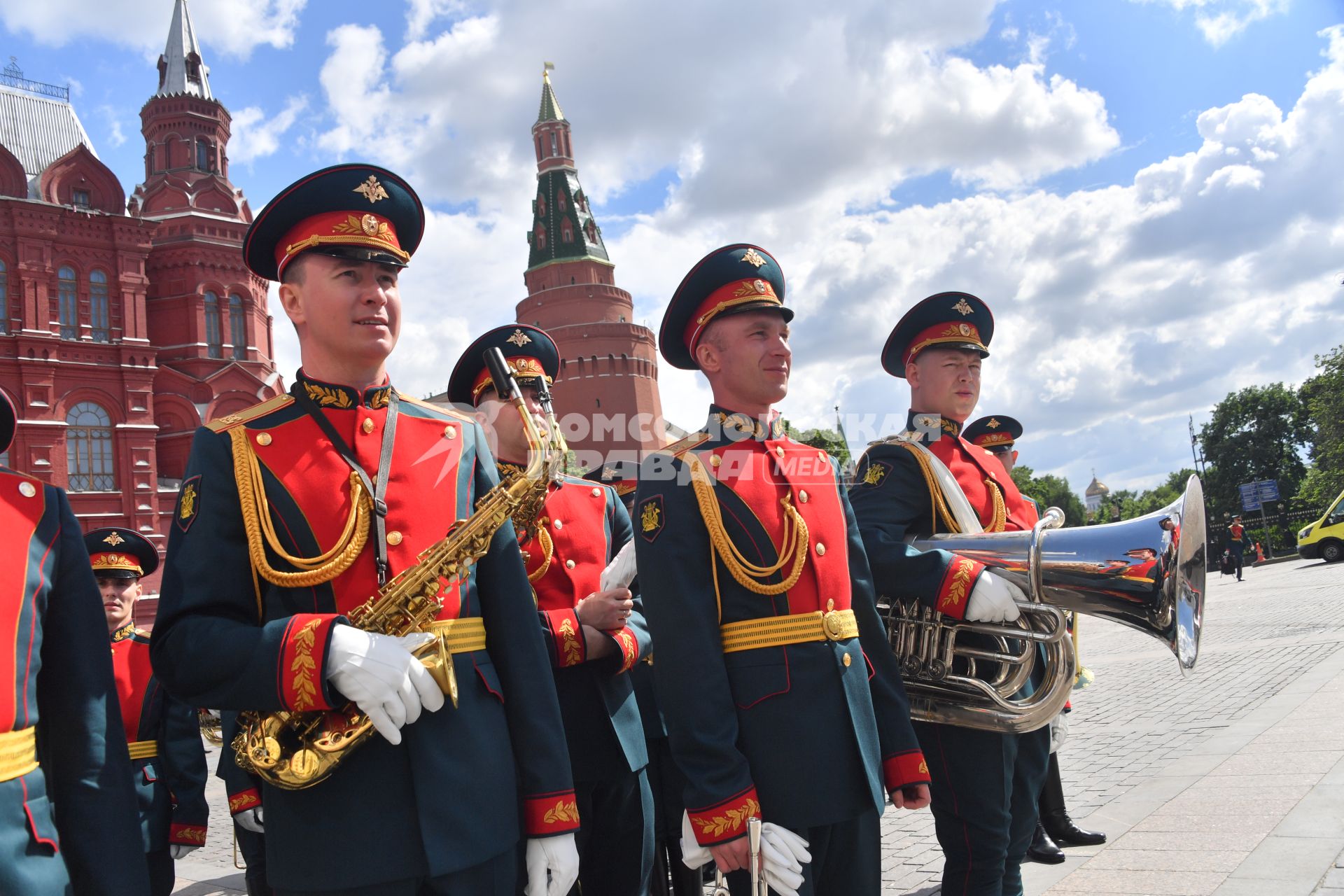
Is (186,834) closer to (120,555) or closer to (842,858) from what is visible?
(120,555)

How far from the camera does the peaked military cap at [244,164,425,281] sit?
2.66 meters

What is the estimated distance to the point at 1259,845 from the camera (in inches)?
195

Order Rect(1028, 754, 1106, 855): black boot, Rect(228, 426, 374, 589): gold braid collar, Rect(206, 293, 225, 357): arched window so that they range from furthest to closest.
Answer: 1. Rect(206, 293, 225, 357): arched window
2. Rect(1028, 754, 1106, 855): black boot
3. Rect(228, 426, 374, 589): gold braid collar

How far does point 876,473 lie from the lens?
454 centimetres

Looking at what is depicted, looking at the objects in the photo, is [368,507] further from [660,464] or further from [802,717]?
[802,717]

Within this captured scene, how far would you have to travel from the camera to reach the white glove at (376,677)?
87.6 inches

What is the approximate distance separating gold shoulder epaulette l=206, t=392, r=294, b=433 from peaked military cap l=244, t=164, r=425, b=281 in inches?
15.7

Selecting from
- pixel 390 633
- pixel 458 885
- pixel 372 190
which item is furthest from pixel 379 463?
pixel 458 885

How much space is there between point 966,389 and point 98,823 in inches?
159

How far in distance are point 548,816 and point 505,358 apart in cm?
301

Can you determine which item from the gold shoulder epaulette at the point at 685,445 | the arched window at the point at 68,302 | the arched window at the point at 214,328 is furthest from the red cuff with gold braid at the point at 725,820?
the arched window at the point at 214,328

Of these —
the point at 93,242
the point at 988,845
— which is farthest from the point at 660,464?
the point at 93,242

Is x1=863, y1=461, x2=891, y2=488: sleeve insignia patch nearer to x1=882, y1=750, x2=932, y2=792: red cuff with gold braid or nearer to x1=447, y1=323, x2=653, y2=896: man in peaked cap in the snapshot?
x1=447, y1=323, x2=653, y2=896: man in peaked cap

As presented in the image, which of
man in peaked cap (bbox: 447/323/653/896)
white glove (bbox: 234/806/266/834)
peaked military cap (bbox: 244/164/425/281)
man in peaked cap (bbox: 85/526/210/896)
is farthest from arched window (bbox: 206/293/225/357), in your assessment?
peaked military cap (bbox: 244/164/425/281)
